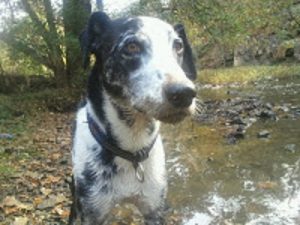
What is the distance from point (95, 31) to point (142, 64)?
604 millimetres

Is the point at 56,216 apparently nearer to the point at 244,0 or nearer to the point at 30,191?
the point at 30,191

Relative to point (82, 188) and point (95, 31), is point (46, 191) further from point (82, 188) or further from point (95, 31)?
point (95, 31)

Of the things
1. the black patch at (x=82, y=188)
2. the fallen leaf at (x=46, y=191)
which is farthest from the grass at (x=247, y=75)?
the black patch at (x=82, y=188)

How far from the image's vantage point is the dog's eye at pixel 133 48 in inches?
117

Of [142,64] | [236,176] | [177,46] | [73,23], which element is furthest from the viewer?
[73,23]

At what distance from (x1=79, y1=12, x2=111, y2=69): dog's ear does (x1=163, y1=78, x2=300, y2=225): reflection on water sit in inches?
75.1

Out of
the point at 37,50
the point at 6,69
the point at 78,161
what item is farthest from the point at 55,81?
the point at 78,161

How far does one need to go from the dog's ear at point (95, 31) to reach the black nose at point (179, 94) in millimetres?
912

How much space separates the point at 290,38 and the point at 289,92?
1277 cm

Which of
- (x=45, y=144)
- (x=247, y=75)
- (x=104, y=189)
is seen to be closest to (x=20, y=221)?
(x=104, y=189)

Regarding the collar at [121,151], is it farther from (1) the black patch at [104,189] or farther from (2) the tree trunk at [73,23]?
(2) the tree trunk at [73,23]

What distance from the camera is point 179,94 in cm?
254

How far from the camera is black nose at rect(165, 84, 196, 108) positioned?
2.52 metres

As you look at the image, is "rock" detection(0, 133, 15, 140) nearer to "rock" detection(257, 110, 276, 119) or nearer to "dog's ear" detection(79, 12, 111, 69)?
"rock" detection(257, 110, 276, 119)
